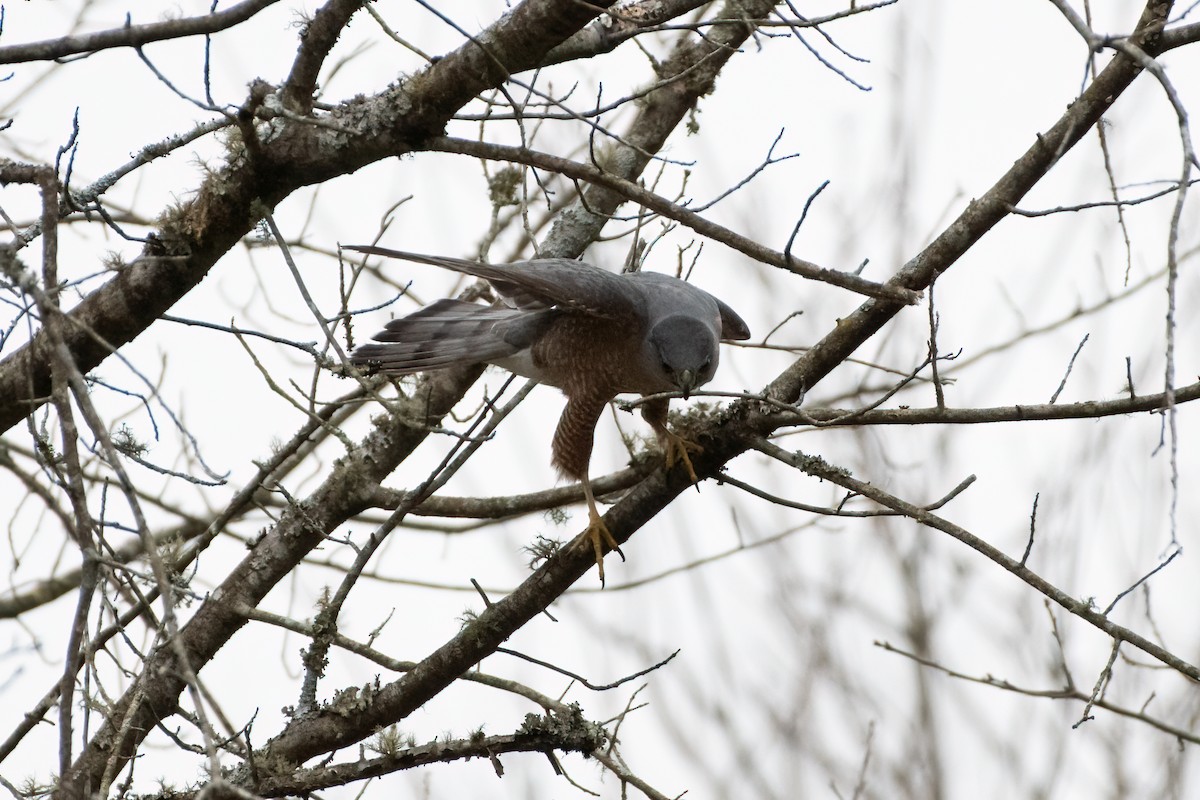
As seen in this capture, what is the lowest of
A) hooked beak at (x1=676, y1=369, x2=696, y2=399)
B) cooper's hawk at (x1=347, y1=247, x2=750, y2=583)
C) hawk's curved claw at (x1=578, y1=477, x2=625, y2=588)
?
hawk's curved claw at (x1=578, y1=477, x2=625, y2=588)

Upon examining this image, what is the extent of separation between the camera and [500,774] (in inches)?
122

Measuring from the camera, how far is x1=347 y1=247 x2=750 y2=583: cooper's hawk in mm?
4277

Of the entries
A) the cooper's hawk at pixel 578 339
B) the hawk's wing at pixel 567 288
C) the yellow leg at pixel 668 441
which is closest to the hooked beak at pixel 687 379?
the cooper's hawk at pixel 578 339

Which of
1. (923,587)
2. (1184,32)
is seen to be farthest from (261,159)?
(923,587)

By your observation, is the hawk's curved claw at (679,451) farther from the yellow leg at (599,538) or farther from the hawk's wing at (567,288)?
the hawk's wing at (567,288)

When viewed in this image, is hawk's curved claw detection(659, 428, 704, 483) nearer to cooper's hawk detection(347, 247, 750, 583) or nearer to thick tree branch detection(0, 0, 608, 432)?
cooper's hawk detection(347, 247, 750, 583)

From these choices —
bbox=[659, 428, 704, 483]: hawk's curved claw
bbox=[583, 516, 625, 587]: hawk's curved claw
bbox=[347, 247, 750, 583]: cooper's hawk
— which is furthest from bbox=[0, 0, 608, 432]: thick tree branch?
bbox=[583, 516, 625, 587]: hawk's curved claw

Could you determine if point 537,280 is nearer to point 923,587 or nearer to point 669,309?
point 669,309

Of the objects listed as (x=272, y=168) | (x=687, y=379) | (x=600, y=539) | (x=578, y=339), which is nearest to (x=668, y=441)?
(x=687, y=379)

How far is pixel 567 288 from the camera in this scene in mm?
4250

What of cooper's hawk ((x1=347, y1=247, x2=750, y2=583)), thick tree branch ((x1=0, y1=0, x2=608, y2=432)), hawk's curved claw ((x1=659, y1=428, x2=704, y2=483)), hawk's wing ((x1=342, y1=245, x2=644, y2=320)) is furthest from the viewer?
cooper's hawk ((x1=347, y1=247, x2=750, y2=583))

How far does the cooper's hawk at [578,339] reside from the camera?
4277 millimetres

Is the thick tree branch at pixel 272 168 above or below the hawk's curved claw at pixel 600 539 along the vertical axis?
above

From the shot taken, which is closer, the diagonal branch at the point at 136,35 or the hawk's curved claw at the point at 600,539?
the diagonal branch at the point at 136,35
